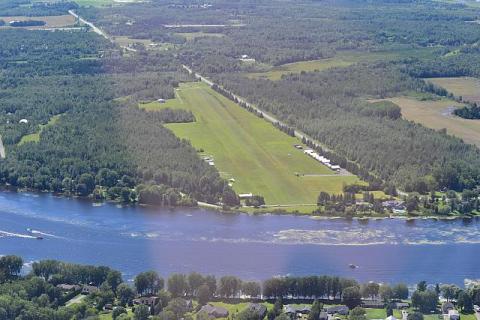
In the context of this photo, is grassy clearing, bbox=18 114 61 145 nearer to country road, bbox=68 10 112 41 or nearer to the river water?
the river water

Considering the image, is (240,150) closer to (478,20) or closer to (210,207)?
(210,207)

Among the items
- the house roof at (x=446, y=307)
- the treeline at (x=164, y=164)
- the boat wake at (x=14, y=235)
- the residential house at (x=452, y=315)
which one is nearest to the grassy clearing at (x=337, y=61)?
the treeline at (x=164, y=164)

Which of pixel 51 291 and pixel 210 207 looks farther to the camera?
pixel 210 207

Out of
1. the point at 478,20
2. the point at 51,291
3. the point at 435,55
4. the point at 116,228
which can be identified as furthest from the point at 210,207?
the point at 478,20

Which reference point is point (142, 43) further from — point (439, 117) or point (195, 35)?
point (439, 117)

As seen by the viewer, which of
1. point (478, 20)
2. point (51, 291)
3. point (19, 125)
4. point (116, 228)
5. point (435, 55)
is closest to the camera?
point (51, 291)

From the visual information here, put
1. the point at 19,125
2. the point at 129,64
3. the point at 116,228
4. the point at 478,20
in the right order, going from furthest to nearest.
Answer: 1. the point at 478,20
2. the point at 129,64
3. the point at 19,125
4. the point at 116,228
